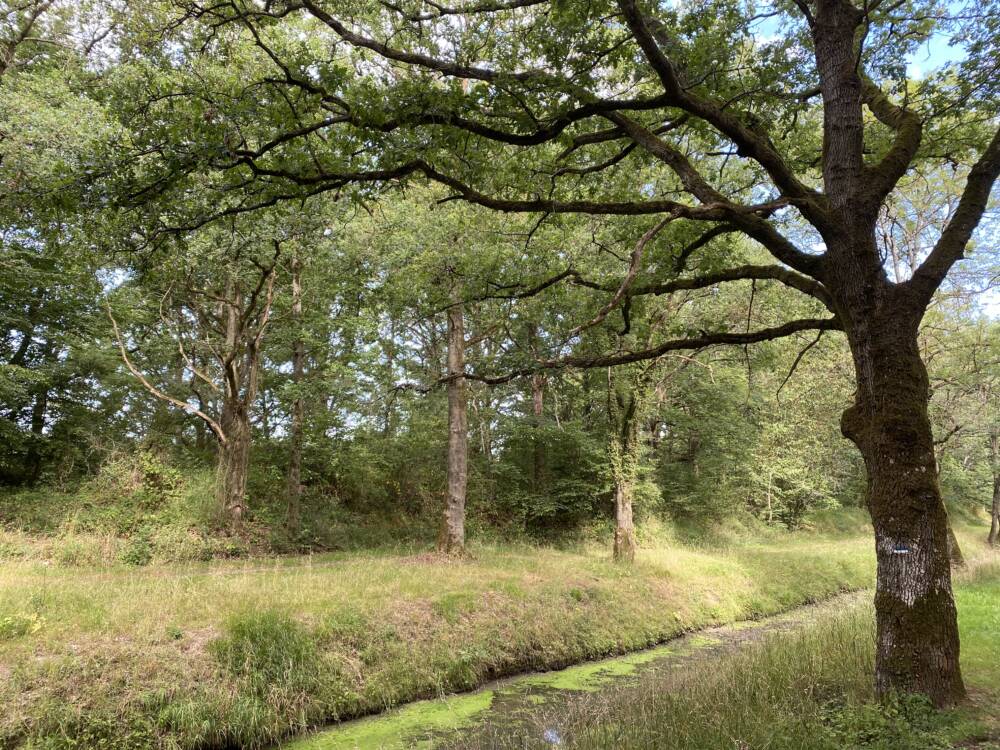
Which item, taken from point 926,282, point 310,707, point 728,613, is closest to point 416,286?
point 310,707

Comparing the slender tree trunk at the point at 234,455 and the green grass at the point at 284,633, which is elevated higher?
the slender tree trunk at the point at 234,455

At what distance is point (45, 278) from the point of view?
16156mm

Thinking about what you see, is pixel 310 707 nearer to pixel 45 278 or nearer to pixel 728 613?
pixel 728 613

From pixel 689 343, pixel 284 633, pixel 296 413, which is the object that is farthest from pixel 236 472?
pixel 689 343

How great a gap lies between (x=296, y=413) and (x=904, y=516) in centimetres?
1609

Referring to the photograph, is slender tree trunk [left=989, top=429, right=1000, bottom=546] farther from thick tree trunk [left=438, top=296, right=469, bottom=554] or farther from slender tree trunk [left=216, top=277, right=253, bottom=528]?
slender tree trunk [left=216, top=277, right=253, bottom=528]

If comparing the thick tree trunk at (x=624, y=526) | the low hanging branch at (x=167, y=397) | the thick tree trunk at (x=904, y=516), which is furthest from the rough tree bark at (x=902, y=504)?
the low hanging branch at (x=167, y=397)

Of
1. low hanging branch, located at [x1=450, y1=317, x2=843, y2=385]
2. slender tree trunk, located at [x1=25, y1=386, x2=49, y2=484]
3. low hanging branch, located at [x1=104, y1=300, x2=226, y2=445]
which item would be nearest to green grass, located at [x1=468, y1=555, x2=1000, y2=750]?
low hanging branch, located at [x1=450, y1=317, x2=843, y2=385]

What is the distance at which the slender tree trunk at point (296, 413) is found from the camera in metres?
15.9

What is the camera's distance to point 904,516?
4.75 m

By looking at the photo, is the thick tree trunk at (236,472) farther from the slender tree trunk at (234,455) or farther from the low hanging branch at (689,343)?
the low hanging branch at (689,343)

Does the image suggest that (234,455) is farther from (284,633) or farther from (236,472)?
(284,633)

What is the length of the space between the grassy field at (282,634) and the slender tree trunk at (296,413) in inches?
158

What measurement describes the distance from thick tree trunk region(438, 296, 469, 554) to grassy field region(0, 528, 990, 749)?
920mm
